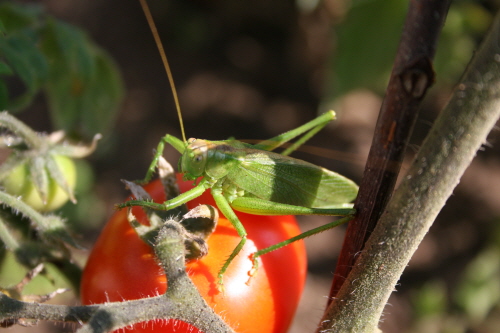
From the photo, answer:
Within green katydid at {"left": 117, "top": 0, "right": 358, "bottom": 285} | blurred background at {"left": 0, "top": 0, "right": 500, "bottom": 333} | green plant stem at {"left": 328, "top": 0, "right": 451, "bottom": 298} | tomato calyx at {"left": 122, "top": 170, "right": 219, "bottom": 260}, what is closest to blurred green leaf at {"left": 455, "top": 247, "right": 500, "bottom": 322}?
blurred background at {"left": 0, "top": 0, "right": 500, "bottom": 333}

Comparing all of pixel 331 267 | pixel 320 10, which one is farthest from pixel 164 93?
pixel 331 267

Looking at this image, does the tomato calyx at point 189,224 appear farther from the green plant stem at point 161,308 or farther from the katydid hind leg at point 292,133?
the katydid hind leg at point 292,133

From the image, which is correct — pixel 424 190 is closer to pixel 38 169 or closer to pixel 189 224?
pixel 189 224

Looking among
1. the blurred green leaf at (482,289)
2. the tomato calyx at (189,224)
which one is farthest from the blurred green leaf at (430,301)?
the tomato calyx at (189,224)

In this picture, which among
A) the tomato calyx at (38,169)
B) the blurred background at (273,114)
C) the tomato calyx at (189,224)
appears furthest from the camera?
the blurred background at (273,114)

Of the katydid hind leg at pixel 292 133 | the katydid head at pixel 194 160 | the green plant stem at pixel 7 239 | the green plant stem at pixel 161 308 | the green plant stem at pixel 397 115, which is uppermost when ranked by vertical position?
the green plant stem at pixel 397 115

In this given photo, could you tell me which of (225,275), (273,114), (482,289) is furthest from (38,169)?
(482,289)
